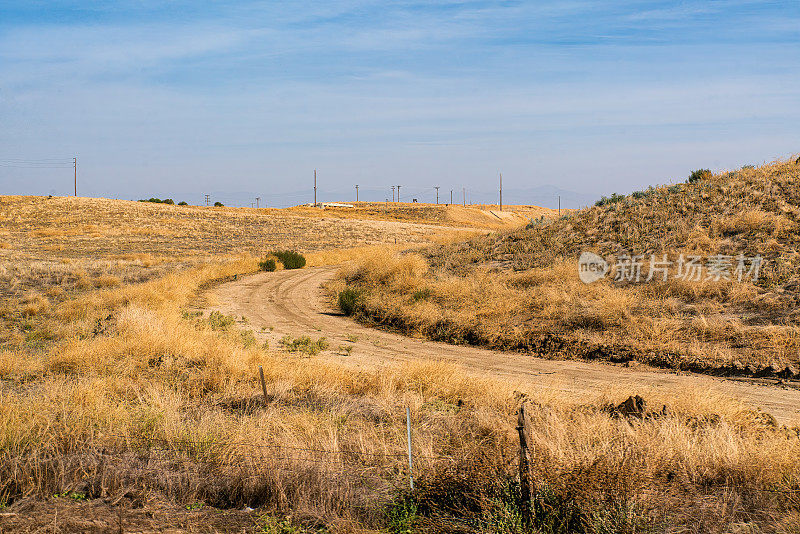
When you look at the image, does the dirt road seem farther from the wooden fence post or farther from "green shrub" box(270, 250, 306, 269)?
"green shrub" box(270, 250, 306, 269)

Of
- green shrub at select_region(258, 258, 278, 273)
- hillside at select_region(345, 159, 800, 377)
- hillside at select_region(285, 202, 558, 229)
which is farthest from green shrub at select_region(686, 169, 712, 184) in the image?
hillside at select_region(285, 202, 558, 229)

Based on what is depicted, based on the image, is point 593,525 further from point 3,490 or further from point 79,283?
point 79,283

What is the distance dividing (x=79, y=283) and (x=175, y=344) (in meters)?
15.8

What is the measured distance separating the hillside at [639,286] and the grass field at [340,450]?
4482 mm

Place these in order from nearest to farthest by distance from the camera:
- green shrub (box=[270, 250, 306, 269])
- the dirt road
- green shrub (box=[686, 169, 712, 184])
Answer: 1. the dirt road
2. green shrub (box=[686, 169, 712, 184])
3. green shrub (box=[270, 250, 306, 269])

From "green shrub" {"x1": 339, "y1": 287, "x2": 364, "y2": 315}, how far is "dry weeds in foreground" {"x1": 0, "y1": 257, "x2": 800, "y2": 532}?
9.91m

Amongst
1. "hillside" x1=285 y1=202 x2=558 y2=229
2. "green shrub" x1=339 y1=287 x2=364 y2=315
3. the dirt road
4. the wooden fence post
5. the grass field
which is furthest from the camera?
"hillside" x1=285 y1=202 x2=558 y2=229

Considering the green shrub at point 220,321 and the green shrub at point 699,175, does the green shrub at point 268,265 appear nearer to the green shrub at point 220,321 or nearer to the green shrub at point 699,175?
the green shrub at point 220,321

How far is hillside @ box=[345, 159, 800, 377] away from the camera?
13453 millimetres

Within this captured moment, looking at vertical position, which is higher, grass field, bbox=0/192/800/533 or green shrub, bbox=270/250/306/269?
green shrub, bbox=270/250/306/269

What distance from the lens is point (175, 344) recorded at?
12.4 metres

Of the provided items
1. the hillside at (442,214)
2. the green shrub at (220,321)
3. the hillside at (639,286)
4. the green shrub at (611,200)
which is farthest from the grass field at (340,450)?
the hillside at (442,214)

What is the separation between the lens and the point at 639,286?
17781mm

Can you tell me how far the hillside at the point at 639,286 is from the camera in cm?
1345
